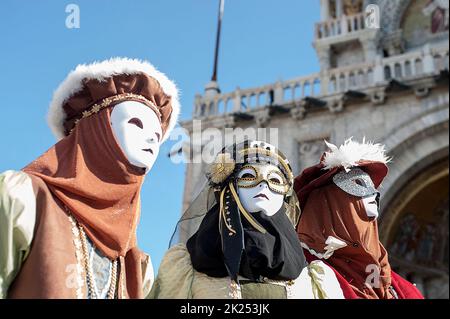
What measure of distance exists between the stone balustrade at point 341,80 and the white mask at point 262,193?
20.1ft

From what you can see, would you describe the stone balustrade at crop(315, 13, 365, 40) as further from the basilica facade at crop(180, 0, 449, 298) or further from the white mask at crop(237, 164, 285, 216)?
the white mask at crop(237, 164, 285, 216)

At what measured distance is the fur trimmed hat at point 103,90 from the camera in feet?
7.25

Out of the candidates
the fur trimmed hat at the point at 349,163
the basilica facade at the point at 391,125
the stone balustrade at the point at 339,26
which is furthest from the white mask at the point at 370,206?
the stone balustrade at the point at 339,26

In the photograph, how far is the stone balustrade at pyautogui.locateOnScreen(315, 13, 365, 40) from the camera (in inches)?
421

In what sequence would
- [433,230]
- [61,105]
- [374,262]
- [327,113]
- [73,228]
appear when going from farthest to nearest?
[433,230] < [327,113] < [374,262] < [61,105] < [73,228]

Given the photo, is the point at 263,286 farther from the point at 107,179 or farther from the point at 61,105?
the point at 61,105

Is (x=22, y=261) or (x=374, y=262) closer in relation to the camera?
(x=22, y=261)

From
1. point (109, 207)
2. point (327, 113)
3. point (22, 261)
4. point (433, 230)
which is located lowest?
point (22, 261)

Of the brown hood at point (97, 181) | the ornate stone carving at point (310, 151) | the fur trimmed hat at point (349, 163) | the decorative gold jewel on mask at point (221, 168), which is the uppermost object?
the ornate stone carving at point (310, 151)

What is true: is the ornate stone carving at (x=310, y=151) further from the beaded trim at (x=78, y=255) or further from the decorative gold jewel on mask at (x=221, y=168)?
the beaded trim at (x=78, y=255)

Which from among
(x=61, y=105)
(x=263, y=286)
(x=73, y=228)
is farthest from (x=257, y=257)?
(x=61, y=105)

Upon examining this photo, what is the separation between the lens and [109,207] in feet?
6.65

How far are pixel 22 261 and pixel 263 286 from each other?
0.91m
